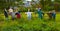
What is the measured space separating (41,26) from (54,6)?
1976 centimetres

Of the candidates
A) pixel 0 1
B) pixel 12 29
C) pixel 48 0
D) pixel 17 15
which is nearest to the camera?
pixel 12 29

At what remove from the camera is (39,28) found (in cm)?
1187

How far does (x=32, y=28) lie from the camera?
39.1 ft

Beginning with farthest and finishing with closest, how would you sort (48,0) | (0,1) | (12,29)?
(48,0) < (0,1) < (12,29)

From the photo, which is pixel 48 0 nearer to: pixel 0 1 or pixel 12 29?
pixel 0 1

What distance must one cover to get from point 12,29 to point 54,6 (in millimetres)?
20556

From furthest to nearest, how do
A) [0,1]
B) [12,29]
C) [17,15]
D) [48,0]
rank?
[48,0] < [0,1] < [17,15] < [12,29]

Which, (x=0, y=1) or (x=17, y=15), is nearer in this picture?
(x=17, y=15)

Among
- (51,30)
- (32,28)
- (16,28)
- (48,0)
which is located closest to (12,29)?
(16,28)

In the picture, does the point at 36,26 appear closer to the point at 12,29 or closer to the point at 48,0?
the point at 12,29

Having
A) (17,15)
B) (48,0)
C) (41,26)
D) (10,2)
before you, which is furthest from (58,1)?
(41,26)

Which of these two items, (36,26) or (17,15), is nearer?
(36,26)

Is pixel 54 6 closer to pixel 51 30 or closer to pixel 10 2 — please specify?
pixel 10 2

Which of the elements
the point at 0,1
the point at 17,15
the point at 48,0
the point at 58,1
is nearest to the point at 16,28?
the point at 17,15
